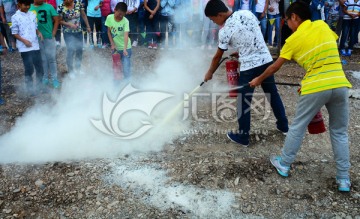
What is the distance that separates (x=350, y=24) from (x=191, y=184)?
685cm

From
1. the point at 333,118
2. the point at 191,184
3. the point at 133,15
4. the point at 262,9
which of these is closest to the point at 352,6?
the point at 262,9

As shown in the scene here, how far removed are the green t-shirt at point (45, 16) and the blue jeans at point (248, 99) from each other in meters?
3.89

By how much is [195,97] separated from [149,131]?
1441mm

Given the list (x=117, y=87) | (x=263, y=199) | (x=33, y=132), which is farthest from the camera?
(x=117, y=87)

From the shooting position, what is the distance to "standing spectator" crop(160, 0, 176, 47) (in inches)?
323

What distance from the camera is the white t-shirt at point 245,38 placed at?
3.92 metres

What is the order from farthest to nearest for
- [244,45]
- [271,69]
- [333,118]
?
1. [244,45]
2. [271,69]
3. [333,118]

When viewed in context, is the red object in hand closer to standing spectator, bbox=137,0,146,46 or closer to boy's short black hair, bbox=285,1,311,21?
boy's short black hair, bbox=285,1,311,21

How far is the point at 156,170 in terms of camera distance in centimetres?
387

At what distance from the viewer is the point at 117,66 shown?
19.6 ft

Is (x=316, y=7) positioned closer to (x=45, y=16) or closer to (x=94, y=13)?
(x=94, y=13)

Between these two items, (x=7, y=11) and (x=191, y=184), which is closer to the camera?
(x=191, y=184)

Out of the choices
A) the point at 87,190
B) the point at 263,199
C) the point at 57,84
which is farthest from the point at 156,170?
the point at 57,84

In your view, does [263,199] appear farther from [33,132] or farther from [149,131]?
[33,132]
